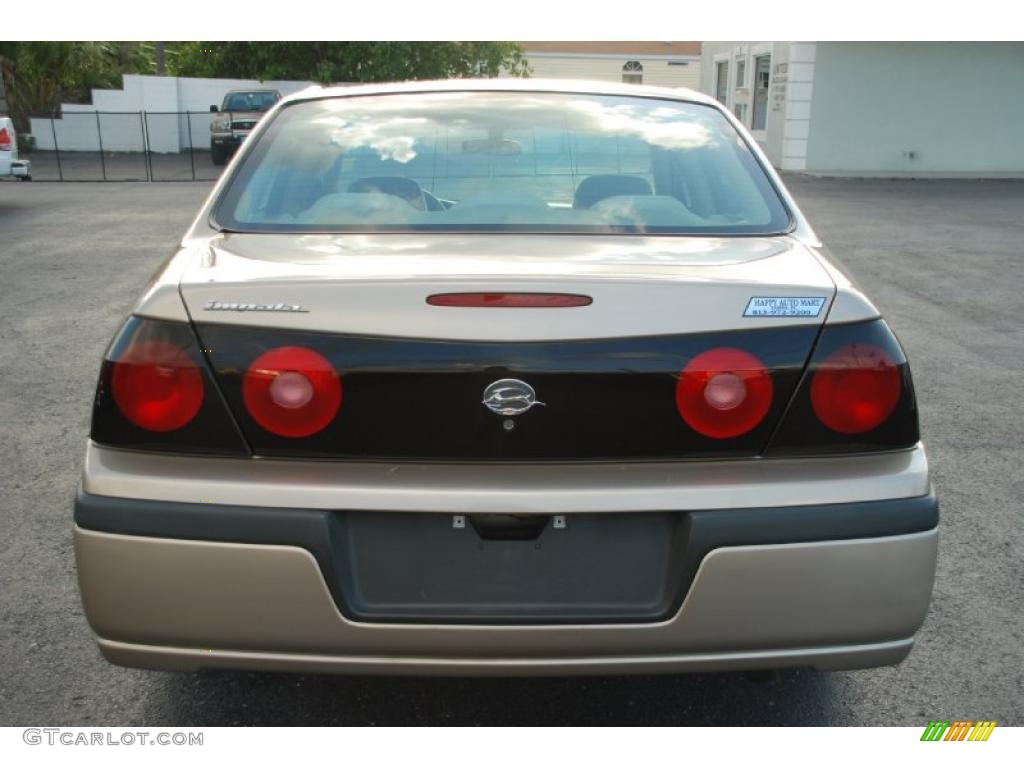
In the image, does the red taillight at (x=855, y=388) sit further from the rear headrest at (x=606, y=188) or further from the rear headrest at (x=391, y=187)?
the rear headrest at (x=391, y=187)

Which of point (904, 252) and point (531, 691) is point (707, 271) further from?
point (904, 252)

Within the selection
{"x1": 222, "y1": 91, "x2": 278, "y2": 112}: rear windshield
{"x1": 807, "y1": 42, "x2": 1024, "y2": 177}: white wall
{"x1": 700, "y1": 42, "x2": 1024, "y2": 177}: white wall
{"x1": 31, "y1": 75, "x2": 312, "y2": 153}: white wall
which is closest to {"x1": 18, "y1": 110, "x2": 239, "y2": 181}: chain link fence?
{"x1": 31, "y1": 75, "x2": 312, "y2": 153}: white wall

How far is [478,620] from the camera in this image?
2.04 m

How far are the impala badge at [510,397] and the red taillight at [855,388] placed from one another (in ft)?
1.90

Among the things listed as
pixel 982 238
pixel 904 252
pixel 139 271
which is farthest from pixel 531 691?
pixel 982 238

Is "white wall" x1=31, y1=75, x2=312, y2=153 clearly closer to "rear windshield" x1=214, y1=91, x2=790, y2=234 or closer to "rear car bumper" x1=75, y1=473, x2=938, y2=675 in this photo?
"rear windshield" x1=214, y1=91, x2=790, y2=234

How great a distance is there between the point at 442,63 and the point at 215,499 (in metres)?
28.0

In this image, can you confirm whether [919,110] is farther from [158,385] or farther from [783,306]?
[158,385]

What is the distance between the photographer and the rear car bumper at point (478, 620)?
2018 mm

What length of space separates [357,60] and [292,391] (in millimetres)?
28485

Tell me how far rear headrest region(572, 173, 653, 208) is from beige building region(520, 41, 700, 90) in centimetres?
3961

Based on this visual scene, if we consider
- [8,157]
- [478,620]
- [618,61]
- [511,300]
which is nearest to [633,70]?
[618,61]

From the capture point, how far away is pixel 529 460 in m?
2.08

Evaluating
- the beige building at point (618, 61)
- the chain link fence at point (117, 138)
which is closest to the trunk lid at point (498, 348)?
the chain link fence at point (117, 138)
